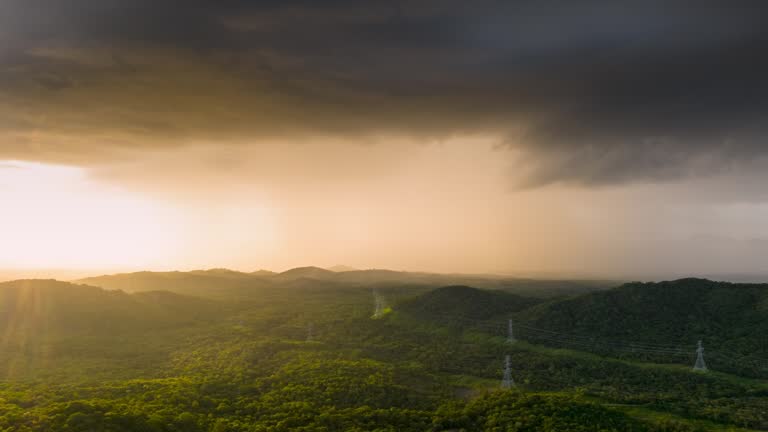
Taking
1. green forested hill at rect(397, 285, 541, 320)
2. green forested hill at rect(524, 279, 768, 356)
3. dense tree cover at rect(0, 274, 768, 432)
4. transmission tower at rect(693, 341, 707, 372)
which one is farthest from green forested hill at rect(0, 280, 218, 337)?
transmission tower at rect(693, 341, 707, 372)

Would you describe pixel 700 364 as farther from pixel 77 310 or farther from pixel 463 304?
pixel 77 310

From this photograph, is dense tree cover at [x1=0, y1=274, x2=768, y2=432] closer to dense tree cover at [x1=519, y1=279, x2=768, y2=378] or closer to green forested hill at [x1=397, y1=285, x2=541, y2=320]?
green forested hill at [x1=397, y1=285, x2=541, y2=320]

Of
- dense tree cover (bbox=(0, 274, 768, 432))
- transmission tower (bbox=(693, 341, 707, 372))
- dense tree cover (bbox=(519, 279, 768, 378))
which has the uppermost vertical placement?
dense tree cover (bbox=(519, 279, 768, 378))

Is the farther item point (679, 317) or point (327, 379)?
point (679, 317)

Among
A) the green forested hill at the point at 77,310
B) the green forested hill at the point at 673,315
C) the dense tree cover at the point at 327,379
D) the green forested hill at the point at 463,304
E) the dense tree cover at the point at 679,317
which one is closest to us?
the dense tree cover at the point at 327,379

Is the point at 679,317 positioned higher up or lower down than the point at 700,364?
higher up

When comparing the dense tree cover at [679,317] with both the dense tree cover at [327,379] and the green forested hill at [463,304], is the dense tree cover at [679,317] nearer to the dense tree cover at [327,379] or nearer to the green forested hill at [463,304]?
the green forested hill at [463,304]

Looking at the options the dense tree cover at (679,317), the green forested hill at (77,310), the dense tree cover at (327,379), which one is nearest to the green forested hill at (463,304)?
the dense tree cover at (327,379)

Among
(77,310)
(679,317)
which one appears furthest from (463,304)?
(77,310)
